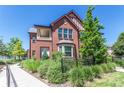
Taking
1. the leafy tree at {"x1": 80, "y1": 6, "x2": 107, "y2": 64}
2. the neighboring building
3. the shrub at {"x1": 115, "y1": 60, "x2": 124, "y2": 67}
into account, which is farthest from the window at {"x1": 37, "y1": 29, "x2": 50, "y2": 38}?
the shrub at {"x1": 115, "y1": 60, "x2": 124, "y2": 67}

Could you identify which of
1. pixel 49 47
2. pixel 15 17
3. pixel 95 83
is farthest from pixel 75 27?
pixel 95 83

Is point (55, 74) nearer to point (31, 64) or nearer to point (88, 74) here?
point (88, 74)

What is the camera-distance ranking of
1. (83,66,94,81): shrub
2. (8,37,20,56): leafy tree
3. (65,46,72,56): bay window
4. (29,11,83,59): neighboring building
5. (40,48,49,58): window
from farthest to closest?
(65,46,72,56): bay window < (40,48,49,58): window < (29,11,83,59): neighboring building < (8,37,20,56): leafy tree < (83,66,94,81): shrub

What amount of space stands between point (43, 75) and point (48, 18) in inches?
94.6

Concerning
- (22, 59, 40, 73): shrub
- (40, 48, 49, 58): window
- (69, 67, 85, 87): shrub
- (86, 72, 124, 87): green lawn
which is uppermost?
(40, 48, 49, 58): window

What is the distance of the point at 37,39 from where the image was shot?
38.8 ft

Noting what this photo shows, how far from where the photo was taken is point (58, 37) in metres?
12.7

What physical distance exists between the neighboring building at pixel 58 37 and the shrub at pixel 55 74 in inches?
149

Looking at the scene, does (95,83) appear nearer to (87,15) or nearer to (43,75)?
(43,75)

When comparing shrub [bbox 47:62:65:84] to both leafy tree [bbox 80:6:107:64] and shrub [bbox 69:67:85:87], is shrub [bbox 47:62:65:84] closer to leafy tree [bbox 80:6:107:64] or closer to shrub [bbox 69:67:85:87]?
shrub [bbox 69:67:85:87]

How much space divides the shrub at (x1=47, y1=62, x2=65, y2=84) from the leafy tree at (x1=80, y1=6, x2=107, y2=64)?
12.3 ft

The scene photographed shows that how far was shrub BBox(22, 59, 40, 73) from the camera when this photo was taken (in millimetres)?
10320

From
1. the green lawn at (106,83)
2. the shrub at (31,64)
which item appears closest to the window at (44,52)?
the shrub at (31,64)

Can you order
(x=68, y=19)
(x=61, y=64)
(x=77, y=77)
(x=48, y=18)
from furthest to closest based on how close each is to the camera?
(x=68, y=19) → (x=48, y=18) → (x=61, y=64) → (x=77, y=77)
